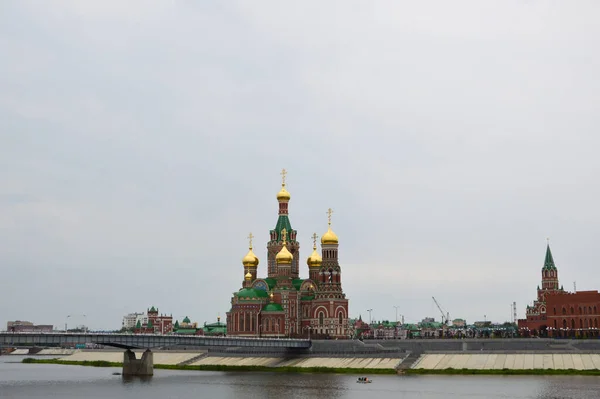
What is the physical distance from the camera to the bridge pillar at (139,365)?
108625 millimetres

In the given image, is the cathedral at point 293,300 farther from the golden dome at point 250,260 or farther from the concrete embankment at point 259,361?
the concrete embankment at point 259,361

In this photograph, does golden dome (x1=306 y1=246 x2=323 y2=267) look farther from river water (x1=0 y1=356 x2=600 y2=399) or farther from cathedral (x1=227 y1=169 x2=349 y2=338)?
river water (x1=0 y1=356 x2=600 y2=399)

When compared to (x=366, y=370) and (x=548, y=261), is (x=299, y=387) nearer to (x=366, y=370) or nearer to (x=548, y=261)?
(x=366, y=370)

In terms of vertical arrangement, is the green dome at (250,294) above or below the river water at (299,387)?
above

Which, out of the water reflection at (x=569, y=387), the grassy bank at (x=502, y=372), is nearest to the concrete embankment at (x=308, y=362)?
the grassy bank at (x=502, y=372)

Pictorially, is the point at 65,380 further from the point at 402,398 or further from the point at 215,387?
the point at 402,398

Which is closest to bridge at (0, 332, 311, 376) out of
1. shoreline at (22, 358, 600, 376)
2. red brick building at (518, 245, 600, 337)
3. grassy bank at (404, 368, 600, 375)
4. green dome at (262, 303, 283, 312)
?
shoreline at (22, 358, 600, 376)

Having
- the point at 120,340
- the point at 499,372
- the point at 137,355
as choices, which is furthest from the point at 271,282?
the point at 499,372

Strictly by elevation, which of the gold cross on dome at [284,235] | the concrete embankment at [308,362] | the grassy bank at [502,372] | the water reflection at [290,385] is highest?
the gold cross on dome at [284,235]

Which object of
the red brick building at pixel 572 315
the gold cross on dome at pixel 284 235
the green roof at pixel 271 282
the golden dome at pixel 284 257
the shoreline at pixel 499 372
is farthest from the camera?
the gold cross on dome at pixel 284 235

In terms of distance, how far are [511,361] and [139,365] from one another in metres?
51.6

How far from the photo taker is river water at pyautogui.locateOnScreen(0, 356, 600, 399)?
257 feet

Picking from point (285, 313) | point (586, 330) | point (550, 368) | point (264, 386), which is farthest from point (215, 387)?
point (586, 330)

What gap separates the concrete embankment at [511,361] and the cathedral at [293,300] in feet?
108
